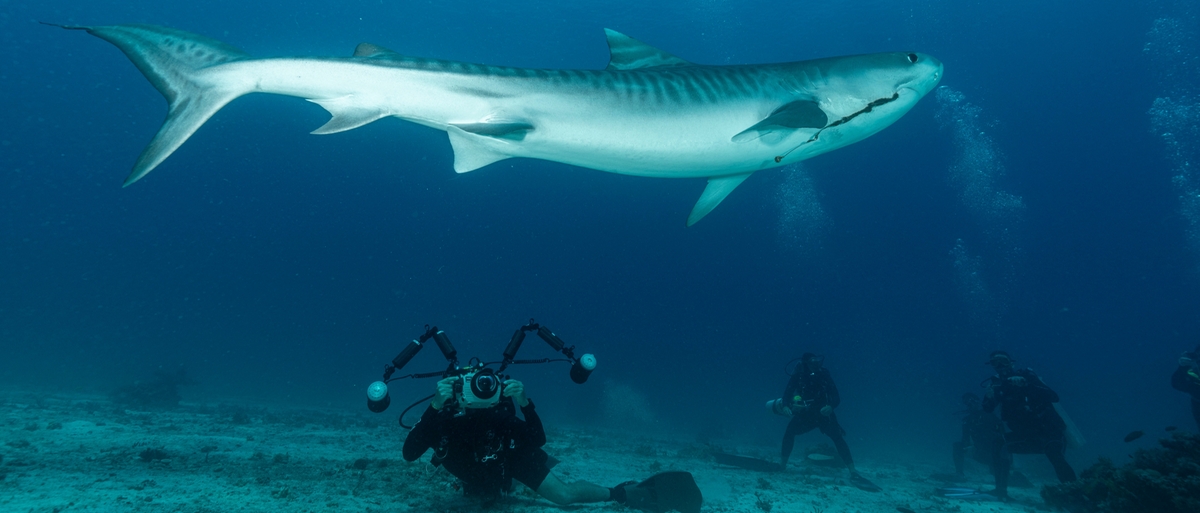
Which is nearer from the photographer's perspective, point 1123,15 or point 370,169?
point 1123,15

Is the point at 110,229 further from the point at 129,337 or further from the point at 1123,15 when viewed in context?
the point at 1123,15

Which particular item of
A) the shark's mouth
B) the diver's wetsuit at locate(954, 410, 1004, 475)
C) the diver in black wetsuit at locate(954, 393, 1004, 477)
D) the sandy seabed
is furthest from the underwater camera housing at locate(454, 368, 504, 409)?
the diver's wetsuit at locate(954, 410, 1004, 475)

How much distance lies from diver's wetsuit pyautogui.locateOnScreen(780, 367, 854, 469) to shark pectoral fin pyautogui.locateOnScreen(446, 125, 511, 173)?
26.2 ft

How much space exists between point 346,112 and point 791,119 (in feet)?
9.49

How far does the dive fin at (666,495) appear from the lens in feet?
16.0

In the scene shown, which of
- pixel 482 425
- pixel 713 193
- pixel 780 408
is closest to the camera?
pixel 482 425

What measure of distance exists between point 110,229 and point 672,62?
17701 centimetres

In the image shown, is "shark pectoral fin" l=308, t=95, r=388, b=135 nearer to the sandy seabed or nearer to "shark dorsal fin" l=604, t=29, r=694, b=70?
"shark dorsal fin" l=604, t=29, r=694, b=70

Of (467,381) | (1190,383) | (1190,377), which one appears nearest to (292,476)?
(467,381)

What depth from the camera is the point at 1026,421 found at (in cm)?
798

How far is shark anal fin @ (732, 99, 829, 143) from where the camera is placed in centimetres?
320

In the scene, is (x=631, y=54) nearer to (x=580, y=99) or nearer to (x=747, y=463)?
(x=580, y=99)

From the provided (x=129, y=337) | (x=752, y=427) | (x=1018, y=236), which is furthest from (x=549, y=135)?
(x=129, y=337)

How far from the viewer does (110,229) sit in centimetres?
12394
